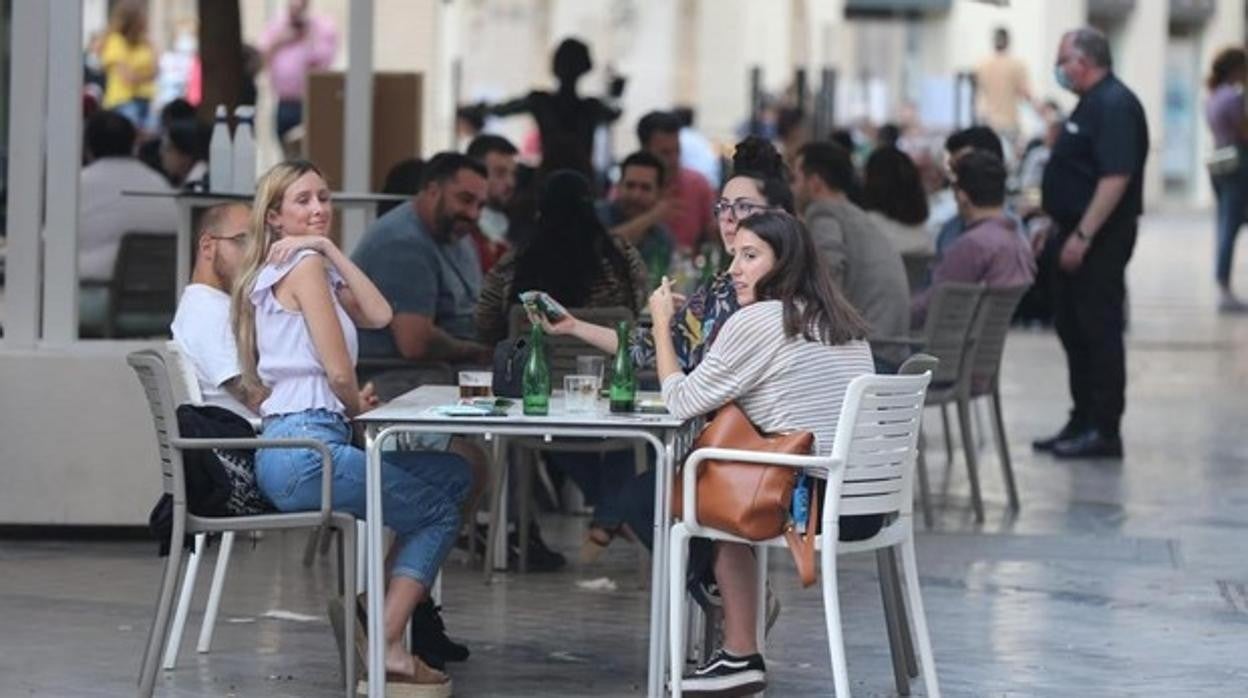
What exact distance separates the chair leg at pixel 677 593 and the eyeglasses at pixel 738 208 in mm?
1091

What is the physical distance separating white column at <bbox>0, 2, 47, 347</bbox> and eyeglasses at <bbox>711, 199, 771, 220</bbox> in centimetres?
305

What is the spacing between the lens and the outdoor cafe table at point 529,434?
7.15 m

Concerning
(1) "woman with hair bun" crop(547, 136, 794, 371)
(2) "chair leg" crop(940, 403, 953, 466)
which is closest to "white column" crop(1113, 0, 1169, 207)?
(2) "chair leg" crop(940, 403, 953, 466)

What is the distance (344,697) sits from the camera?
25.2 ft

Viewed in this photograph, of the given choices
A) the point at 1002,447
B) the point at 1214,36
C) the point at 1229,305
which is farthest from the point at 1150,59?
the point at 1002,447

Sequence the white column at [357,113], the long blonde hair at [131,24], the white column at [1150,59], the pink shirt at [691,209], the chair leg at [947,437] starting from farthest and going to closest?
the white column at [1150,59], the long blonde hair at [131,24], the pink shirt at [691,209], the white column at [357,113], the chair leg at [947,437]

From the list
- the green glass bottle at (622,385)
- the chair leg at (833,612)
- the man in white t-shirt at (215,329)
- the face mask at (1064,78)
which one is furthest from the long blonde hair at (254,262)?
the face mask at (1064,78)

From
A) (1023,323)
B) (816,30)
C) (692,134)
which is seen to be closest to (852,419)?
(1023,323)

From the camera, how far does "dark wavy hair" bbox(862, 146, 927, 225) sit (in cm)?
1356

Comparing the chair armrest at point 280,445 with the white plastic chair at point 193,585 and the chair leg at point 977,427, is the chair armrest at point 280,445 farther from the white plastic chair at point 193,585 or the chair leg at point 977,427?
the chair leg at point 977,427

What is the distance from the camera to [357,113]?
12.5 metres

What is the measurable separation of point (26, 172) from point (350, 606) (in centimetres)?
341

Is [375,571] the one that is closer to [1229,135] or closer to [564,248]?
[564,248]

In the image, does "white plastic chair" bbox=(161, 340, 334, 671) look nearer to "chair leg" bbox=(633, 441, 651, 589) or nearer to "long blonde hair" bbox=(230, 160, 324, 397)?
"long blonde hair" bbox=(230, 160, 324, 397)
